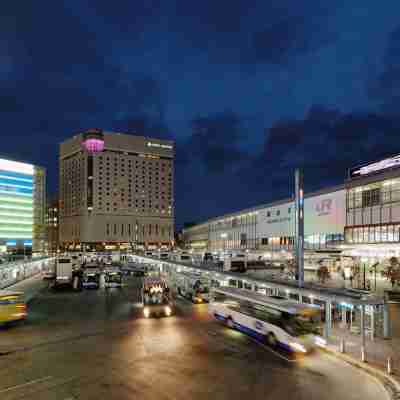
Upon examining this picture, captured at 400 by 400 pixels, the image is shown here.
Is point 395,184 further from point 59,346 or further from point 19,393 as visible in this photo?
point 19,393

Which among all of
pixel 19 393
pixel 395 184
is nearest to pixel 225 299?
pixel 19 393

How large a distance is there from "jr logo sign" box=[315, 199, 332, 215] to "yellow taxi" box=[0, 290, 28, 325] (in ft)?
176

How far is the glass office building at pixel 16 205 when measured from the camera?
15762 cm

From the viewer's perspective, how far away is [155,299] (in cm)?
3031

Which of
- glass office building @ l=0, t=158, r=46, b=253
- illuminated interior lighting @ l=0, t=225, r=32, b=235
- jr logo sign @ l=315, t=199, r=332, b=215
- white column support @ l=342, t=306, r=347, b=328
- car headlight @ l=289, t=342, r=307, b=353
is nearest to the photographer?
car headlight @ l=289, t=342, r=307, b=353

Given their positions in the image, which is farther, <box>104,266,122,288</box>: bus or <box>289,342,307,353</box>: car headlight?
<box>104,266,122,288</box>: bus

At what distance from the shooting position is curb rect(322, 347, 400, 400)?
43.5ft

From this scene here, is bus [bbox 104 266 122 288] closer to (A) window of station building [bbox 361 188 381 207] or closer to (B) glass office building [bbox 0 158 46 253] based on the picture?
(A) window of station building [bbox 361 188 381 207]

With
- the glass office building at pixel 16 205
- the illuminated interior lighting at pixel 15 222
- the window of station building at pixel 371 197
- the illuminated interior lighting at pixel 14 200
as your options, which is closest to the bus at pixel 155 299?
the window of station building at pixel 371 197

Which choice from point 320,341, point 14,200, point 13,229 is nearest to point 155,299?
point 320,341

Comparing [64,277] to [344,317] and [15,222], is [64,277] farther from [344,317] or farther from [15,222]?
[15,222]

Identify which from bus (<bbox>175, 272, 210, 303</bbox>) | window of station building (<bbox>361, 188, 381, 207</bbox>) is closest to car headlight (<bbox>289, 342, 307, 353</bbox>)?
bus (<bbox>175, 272, 210, 303</bbox>)

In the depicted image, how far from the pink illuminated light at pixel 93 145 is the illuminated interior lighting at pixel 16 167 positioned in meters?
34.4

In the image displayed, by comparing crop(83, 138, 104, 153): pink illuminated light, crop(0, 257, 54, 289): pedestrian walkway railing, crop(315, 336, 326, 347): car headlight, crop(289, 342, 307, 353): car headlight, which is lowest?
crop(0, 257, 54, 289): pedestrian walkway railing
